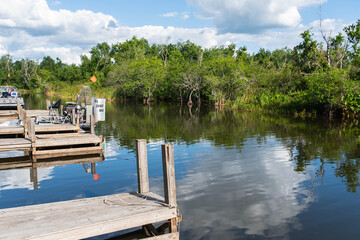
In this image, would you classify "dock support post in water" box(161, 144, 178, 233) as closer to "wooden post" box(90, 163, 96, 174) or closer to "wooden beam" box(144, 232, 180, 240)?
"wooden beam" box(144, 232, 180, 240)

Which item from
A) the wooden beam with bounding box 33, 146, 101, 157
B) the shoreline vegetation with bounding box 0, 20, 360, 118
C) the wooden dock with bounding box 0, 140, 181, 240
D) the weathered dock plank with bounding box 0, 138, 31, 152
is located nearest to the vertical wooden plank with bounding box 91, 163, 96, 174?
the wooden beam with bounding box 33, 146, 101, 157

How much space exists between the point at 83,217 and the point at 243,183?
5.74m

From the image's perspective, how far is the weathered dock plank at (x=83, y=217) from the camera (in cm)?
513

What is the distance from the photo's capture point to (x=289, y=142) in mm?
16703

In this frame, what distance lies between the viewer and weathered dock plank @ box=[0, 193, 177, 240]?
202 inches

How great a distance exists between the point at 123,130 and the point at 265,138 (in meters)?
9.56

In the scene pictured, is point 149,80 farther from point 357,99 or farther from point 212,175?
point 212,175

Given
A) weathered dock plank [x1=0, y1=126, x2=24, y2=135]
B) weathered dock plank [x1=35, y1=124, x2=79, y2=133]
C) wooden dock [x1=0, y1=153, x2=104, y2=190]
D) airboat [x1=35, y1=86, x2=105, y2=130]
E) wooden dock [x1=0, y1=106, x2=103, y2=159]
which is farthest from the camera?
airboat [x1=35, y1=86, x2=105, y2=130]

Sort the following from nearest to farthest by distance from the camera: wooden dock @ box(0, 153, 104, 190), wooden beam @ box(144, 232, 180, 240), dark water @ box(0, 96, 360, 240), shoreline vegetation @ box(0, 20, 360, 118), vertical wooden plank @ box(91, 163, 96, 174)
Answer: wooden beam @ box(144, 232, 180, 240) → dark water @ box(0, 96, 360, 240) → vertical wooden plank @ box(91, 163, 96, 174) → wooden dock @ box(0, 153, 104, 190) → shoreline vegetation @ box(0, 20, 360, 118)

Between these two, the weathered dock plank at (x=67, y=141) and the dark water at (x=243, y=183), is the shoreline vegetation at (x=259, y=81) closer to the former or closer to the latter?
the dark water at (x=243, y=183)

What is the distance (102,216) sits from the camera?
570 centimetres

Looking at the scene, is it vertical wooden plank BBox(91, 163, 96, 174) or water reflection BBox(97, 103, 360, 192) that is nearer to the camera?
vertical wooden plank BBox(91, 163, 96, 174)

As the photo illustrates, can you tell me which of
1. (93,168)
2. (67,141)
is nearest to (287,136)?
(93,168)

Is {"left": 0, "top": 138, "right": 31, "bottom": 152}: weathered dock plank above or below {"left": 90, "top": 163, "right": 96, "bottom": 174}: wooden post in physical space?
above
